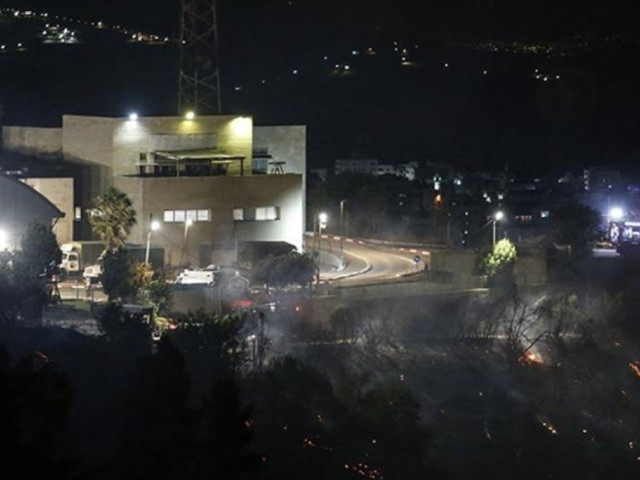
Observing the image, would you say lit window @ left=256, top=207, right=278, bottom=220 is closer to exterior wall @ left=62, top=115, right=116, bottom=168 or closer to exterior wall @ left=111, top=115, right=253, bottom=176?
exterior wall @ left=111, top=115, right=253, bottom=176

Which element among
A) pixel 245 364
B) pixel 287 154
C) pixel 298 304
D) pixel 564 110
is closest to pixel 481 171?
pixel 564 110

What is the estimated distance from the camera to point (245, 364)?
24.1ft

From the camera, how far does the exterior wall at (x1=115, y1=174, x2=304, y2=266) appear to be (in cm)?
1030

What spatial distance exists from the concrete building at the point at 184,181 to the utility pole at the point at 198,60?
1.12 feet

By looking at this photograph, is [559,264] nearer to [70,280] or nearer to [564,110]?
[70,280]

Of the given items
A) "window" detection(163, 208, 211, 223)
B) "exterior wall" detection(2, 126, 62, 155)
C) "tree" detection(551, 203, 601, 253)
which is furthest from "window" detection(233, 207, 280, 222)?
"tree" detection(551, 203, 601, 253)

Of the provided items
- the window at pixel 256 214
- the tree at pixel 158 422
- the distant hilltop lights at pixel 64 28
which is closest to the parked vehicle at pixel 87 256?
the window at pixel 256 214

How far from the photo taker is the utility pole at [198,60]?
1118cm

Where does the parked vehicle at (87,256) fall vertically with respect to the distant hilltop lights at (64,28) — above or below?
below

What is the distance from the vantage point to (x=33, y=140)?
11.4 metres

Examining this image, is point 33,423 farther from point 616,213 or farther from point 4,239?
point 616,213

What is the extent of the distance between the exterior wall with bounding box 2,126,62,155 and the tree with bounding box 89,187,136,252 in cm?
130

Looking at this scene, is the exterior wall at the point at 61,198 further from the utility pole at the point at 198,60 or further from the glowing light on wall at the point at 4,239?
the utility pole at the point at 198,60

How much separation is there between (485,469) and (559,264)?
4.48m
